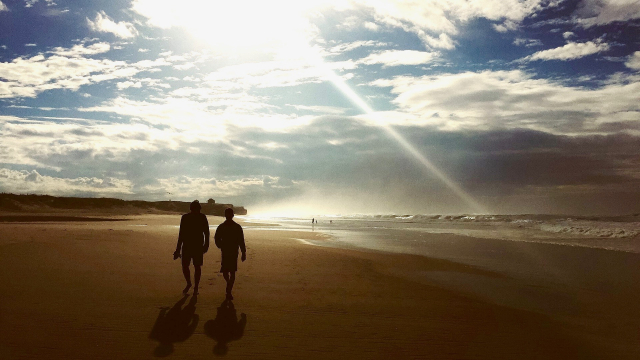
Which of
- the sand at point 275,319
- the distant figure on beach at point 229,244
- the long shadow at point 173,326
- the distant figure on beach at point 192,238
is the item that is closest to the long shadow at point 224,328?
the sand at point 275,319

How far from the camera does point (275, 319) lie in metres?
7.75

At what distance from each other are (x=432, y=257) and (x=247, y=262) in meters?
9.33

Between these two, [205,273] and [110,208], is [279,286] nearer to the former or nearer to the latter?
[205,273]

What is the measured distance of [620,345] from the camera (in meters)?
6.81

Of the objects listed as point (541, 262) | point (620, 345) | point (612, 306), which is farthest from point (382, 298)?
point (541, 262)

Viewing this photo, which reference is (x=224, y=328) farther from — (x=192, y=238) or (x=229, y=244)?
(x=192, y=238)

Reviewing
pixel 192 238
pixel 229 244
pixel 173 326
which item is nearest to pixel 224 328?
pixel 173 326

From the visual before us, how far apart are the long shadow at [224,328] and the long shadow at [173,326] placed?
1.11 feet

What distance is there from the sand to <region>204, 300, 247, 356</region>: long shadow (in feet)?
0.06

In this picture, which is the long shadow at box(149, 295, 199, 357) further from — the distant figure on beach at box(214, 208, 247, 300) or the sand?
the distant figure on beach at box(214, 208, 247, 300)

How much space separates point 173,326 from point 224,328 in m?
0.92

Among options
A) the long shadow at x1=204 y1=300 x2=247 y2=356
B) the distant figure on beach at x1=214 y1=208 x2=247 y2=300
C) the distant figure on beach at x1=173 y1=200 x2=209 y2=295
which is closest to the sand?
the long shadow at x1=204 y1=300 x2=247 y2=356

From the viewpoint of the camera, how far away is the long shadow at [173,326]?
20.0 ft

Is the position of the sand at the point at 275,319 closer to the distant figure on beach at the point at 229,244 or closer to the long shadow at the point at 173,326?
the long shadow at the point at 173,326
